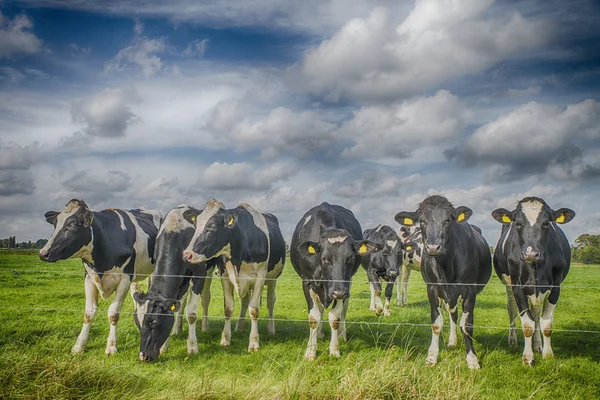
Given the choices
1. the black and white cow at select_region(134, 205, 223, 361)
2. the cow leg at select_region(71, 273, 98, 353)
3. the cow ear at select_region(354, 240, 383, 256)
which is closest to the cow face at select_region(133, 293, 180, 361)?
the black and white cow at select_region(134, 205, 223, 361)

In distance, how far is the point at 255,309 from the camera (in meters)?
10.5

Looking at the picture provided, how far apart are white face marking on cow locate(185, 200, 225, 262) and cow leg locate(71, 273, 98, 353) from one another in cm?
274

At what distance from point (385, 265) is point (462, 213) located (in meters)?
7.17

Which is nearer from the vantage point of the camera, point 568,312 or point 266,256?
point 266,256

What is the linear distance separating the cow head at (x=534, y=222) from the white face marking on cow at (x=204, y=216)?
5.68 meters

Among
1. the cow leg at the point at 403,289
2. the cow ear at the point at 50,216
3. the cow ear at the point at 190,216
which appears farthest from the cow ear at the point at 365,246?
the cow leg at the point at 403,289

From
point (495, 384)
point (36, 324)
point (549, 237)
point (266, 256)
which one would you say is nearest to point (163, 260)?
point (266, 256)

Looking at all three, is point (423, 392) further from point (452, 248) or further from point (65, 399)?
point (65, 399)

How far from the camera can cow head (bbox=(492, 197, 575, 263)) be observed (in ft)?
28.5

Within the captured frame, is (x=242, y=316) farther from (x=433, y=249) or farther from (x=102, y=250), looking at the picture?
(x=433, y=249)

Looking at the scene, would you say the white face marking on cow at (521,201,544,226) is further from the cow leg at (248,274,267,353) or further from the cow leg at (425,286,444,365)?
the cow leg at (248,274,267,353)

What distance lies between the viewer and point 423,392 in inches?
242

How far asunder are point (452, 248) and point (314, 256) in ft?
8.64

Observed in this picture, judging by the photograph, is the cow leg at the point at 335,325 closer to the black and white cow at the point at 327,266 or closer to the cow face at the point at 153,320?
the black and white cow at the point at 327,266
